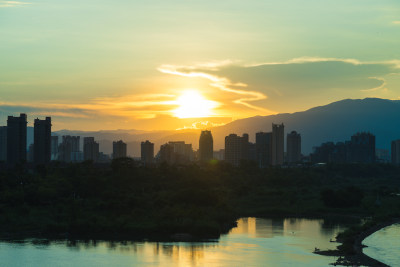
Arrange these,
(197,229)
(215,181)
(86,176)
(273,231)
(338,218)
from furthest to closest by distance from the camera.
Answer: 1. (215,181)
2. (86,176)
3. (338,218)
4. (273,231)
5. (197,229)

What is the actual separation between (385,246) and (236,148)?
460 ft

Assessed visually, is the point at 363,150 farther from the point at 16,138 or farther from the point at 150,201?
the point at 150,201

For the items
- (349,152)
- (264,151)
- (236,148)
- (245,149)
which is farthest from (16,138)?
(349,152)

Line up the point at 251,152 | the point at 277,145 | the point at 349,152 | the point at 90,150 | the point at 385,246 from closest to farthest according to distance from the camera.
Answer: the point at 385,246
the point at 251,152
the point at 277,145
the point at 349,152
the point at 90,150

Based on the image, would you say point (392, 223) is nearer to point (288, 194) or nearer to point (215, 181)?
point (288, 194)

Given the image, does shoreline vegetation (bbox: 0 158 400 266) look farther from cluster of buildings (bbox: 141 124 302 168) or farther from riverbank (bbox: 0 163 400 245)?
cluster of buildings (bbox: 141 124 302 168)

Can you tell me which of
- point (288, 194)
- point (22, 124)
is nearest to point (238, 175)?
point (288, 194)

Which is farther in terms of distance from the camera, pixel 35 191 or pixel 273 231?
pixel 35 191

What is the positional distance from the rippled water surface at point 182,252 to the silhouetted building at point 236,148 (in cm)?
13291

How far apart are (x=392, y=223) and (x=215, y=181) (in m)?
34.1

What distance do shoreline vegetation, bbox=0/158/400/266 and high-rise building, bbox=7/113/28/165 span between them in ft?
143

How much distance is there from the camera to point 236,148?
184625mm

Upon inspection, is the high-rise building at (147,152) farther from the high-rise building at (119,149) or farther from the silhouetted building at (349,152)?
the silhouetted building at (349,152)

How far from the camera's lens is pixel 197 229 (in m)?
49.0
